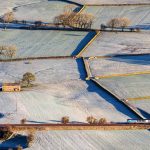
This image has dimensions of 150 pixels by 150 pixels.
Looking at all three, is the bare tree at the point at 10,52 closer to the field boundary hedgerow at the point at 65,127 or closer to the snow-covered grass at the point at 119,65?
the snow-covered grass at the point at 119,65

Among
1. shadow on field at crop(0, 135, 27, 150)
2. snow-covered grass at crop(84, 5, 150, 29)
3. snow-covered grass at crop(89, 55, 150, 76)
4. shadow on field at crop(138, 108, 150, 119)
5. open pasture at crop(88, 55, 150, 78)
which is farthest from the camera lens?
snow-covered grass at crop(84, 5, 150, 29)

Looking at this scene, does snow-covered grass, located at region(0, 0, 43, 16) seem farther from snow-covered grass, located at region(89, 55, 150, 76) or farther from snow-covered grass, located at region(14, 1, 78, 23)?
snow-covered grass, located at region(89, 55, 150, 76)

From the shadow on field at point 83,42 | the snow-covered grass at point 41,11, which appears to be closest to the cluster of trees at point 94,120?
the shadow on field at point 83,42

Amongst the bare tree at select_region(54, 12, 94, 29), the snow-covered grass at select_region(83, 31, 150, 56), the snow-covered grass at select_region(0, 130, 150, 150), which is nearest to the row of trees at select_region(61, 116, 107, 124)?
the snow-covered grass at select_region(0, 130, 150, 150)

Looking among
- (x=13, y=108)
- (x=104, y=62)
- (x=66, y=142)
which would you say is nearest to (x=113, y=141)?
(x=66, y=142)

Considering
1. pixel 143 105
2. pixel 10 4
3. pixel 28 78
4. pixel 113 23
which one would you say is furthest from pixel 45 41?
pixel 143 105

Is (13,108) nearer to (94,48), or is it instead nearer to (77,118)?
(77,118)
